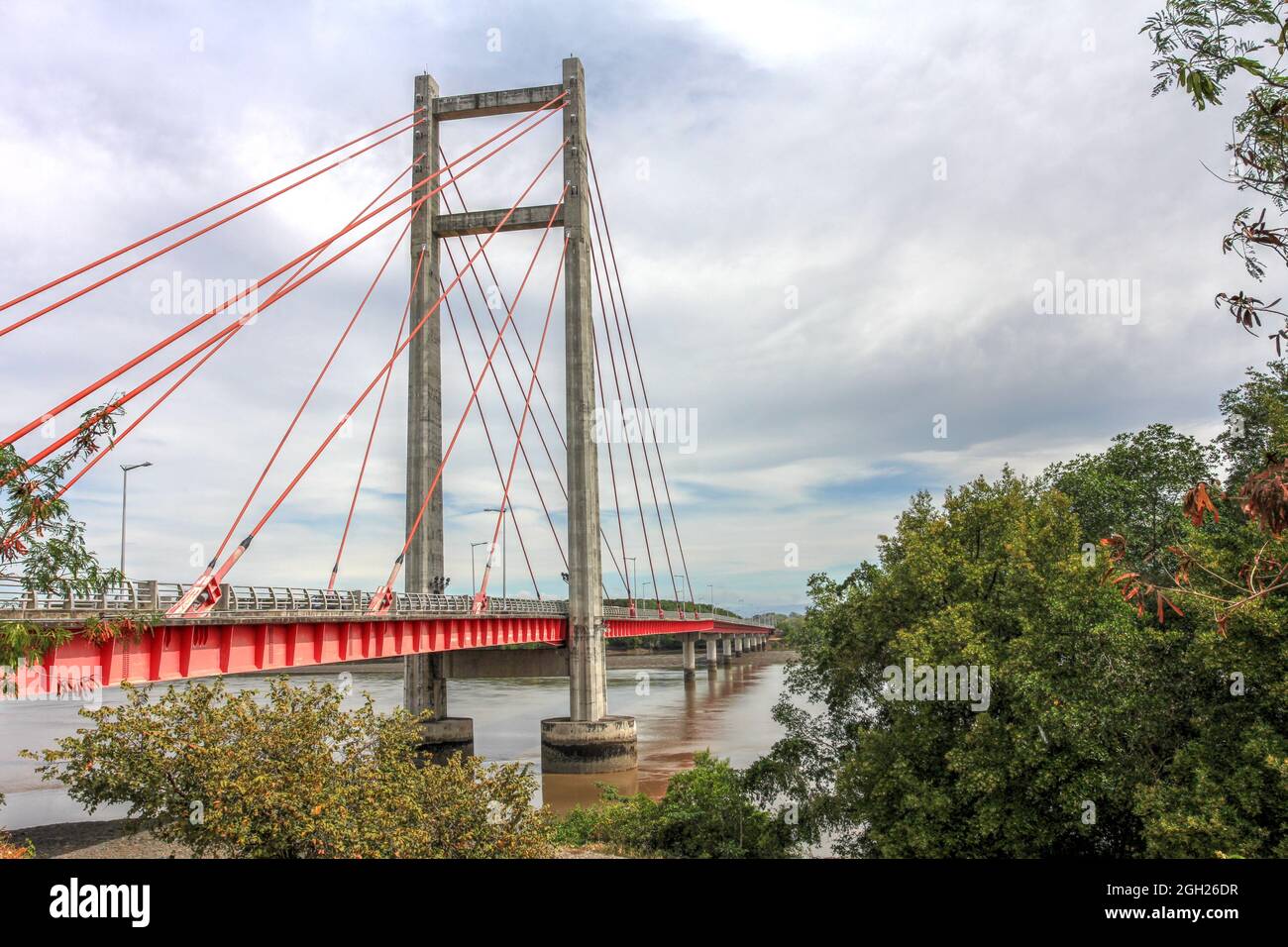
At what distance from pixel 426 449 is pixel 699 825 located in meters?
28.2

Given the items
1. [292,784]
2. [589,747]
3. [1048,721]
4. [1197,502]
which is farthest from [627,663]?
[1197,502]

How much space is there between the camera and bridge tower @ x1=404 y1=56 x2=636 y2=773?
46.8 meters

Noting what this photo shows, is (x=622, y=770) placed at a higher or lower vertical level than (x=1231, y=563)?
lower

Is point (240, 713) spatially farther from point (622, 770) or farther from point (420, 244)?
point (420, 244)

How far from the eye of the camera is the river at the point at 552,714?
132 feet

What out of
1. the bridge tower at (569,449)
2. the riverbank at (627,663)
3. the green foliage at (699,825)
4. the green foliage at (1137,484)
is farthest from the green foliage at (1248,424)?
the riverbank at (627,663)

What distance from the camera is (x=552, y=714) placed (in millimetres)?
68312

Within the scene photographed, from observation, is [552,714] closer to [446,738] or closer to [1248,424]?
[446,738]

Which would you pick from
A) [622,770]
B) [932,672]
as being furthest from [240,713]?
[622,770]

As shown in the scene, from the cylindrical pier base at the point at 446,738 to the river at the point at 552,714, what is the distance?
1.14 metres

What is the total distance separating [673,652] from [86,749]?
140012mm

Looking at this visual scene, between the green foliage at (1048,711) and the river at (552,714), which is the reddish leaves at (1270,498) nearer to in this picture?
the green foliage at (1048,711)

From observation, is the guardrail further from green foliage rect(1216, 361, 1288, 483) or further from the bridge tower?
Result: green foliage rect(1216, 361, 1288, 483)
